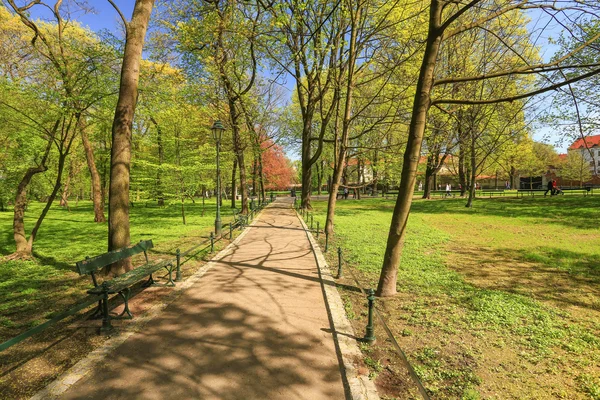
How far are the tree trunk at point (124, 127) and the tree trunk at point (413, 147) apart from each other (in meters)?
5.77

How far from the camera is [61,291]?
6.56 m

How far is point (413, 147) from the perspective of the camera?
5508 millimetres

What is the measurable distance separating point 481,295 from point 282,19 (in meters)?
7.24

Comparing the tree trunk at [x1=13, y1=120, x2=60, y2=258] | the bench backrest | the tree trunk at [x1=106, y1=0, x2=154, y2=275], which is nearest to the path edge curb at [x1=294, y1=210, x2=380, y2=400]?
the bench backrest

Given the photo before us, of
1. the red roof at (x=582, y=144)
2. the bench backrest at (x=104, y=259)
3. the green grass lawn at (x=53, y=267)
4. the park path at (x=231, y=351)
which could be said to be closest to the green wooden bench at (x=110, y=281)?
the bench backrest at (x=104, y=259)

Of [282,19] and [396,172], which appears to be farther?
[396,172]

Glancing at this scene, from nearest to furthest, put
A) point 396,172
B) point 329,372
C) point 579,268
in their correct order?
point 329,372, point 579,268, point 396,172

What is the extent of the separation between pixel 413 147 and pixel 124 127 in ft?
19.8

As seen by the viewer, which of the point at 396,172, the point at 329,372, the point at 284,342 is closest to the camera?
the point at 329,372

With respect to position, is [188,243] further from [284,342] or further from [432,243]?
[432,243]

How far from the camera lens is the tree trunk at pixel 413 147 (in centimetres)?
532

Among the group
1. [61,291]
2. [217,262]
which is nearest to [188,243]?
[217,262]

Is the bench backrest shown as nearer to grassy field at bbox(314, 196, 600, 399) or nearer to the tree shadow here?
grassy field at bbox(314, 196, 600, 399)

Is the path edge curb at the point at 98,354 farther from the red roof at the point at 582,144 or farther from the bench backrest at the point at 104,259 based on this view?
the red roof at the point at 582,144
